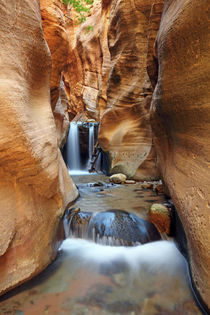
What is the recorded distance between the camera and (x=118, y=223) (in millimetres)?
3789

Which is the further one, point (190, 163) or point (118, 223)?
point (118, 223)

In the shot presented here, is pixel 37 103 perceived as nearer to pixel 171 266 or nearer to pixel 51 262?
pixel 51 262

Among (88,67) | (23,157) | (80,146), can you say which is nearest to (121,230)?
(23,157)

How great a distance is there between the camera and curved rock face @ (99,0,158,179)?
26.5ft

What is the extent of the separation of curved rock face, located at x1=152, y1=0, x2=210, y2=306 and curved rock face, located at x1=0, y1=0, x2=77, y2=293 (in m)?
1.95

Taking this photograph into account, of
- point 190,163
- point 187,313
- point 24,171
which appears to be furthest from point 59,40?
point 187,313

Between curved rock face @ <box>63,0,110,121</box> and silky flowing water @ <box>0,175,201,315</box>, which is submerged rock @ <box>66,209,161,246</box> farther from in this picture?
curved rock face @ <box>63,0,110,121</box>

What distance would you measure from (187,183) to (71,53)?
23913 mm

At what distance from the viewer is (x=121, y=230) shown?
142 inches

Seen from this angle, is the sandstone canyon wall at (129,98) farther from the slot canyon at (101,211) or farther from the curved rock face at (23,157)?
the curved rock face at (23,157)

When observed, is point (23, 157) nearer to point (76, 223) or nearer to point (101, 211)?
point (76, 223)

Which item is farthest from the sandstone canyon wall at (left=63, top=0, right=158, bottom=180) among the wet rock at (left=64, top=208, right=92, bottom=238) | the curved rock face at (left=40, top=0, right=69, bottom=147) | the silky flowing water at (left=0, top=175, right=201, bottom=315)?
the silky flowing water at (left=0, top=175, right=201, bottom=315)

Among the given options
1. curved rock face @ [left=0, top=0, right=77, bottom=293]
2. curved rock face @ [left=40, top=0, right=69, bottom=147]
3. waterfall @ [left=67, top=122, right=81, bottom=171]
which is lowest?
waterfall @ [left=67, top=122, right=81, bottom=171]

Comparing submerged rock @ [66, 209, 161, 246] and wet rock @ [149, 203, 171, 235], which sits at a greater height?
wet rock @ [149, 203, 171, 235]
